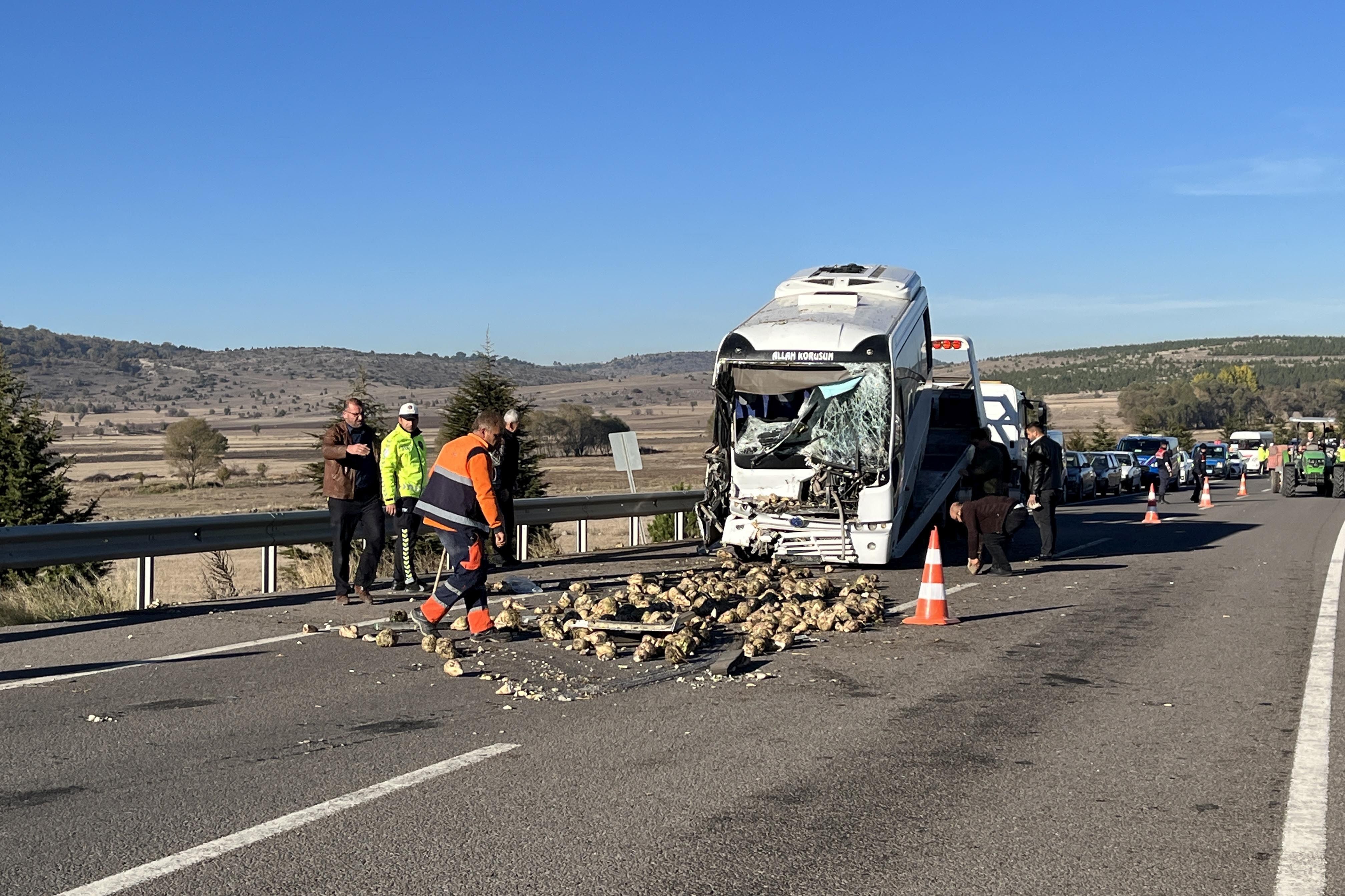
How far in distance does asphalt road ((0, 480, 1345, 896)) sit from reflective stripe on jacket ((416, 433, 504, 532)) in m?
0.97

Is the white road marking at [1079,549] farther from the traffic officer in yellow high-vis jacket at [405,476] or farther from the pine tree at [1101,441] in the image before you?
the pine tree at [1101,441]

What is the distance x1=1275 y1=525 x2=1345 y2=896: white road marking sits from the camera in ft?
15.6

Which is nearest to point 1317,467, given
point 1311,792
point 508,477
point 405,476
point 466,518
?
point 508,477

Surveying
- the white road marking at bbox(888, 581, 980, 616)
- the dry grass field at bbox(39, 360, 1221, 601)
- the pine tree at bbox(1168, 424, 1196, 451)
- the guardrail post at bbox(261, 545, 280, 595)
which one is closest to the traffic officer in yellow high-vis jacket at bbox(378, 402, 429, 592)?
the guardrail post at bbox(261, 545, 280, 595)

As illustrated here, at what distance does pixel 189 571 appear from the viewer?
930 inches

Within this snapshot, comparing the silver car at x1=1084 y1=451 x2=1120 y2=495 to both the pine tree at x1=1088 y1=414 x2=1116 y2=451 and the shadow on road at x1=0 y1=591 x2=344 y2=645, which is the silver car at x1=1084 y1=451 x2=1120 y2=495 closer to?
the pine tree at x1=1088 y1=414 x2=1116 y2=451

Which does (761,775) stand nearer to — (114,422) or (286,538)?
(286,538)

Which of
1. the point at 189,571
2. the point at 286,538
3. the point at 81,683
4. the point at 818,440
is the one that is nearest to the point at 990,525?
the point at 818,440

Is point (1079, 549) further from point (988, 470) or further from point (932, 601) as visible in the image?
point (932, 601)

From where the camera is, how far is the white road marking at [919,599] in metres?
12.0

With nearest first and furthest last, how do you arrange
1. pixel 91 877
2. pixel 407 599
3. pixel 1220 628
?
pixel 91 877, pixel 1220 628, pixel 407 599

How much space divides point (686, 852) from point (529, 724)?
7.73 feet

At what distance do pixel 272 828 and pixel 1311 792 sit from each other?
15.0 ft

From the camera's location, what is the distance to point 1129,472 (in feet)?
138
